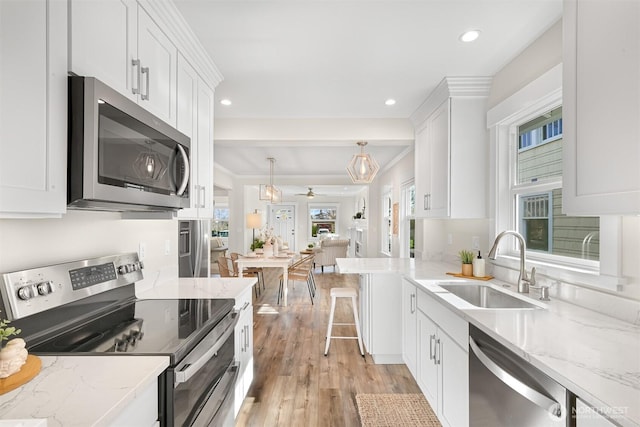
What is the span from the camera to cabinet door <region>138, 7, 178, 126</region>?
1.46 metres

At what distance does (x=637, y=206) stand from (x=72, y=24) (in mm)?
1942

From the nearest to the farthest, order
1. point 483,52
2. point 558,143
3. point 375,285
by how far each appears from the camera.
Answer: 1. point 558,143
2. point 483,52
3. point 375,285

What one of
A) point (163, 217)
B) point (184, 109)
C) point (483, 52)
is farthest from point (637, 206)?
point (184, 109)

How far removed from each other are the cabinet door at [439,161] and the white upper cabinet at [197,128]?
2.00 meters

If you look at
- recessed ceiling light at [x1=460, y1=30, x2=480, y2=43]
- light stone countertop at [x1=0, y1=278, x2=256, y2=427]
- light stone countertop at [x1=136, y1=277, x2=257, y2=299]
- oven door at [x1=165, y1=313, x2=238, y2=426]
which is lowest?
oven door at [x1=165, y1=313, x2=238, y2=426]

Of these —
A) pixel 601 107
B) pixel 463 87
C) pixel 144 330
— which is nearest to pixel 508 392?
pixel 601 107

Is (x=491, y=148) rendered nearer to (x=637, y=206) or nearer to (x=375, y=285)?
(x=375, y=285)

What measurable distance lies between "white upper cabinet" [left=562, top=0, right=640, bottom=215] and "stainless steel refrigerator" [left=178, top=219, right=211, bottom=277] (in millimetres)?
2524

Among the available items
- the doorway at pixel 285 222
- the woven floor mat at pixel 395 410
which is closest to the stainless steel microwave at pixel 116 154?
the woven floor mat at pixel 395 410

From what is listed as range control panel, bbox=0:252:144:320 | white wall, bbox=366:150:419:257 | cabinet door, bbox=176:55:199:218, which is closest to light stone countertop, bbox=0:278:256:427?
range control panel, bbox=0:252:144:320

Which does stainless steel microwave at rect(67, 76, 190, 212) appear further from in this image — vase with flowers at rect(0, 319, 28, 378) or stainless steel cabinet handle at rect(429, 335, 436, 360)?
stainless steel cabinet handle at rect(429, 335, 436, 360)

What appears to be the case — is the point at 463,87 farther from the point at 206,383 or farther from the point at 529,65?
the point at 206,383

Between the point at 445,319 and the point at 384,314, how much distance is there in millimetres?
1050

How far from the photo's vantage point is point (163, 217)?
1.76 m
